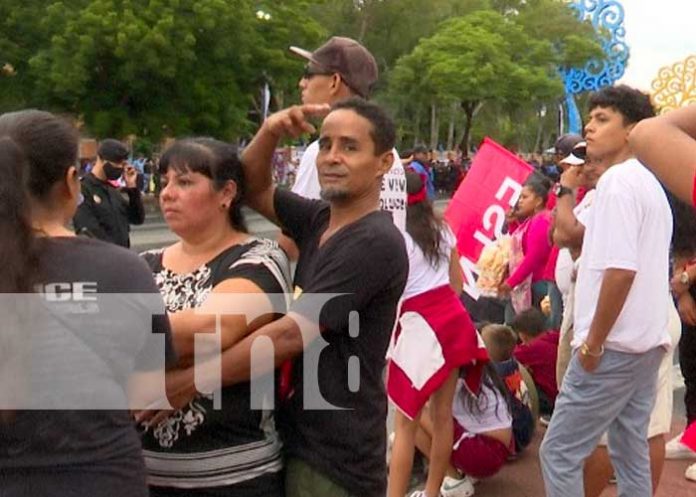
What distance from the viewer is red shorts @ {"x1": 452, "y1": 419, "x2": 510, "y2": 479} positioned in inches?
197

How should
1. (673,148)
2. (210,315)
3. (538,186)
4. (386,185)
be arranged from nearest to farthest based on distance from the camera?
(673,148) → (210,315) → (386,185) → (538,186)

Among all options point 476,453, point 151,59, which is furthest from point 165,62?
point 476,453

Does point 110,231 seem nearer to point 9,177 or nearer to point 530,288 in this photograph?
point 530,288

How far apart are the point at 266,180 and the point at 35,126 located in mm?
876

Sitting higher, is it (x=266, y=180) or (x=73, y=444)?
(x=266, y=180)

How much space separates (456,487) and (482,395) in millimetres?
461

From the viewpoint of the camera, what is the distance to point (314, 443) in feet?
8.52

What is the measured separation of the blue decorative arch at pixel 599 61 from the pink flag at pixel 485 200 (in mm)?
35890

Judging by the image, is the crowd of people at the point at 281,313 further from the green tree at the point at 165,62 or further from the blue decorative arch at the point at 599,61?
the blue decorative arch at the point at 599,61

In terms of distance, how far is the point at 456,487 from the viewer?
5.00 meters

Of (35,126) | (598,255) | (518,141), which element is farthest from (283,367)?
(518,141)

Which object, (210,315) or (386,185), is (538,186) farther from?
(210,315)

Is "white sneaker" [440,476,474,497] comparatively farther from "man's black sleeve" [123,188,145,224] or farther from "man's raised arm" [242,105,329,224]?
"man's black sleeve" [123,188,145,224]

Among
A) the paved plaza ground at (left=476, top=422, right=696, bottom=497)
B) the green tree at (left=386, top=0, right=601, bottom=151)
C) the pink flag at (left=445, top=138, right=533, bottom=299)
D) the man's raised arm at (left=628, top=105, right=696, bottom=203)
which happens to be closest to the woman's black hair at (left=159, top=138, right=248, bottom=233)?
the man's raised arm at (left=628, top=105, right=696, bottom=203)
